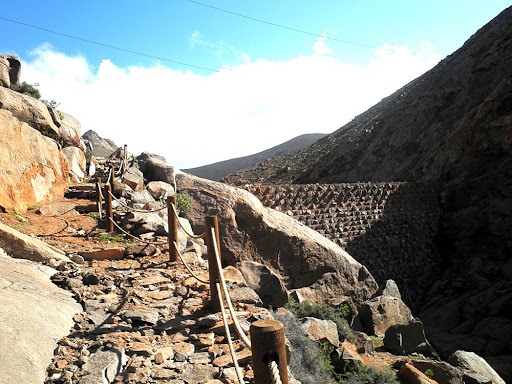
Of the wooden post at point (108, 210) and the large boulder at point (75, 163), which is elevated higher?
the large boulder at point (75, 163)

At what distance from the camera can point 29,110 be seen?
9.62m

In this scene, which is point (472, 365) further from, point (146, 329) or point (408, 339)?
point (146, 329)

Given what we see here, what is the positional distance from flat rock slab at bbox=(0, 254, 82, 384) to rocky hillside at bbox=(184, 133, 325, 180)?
4734 cm

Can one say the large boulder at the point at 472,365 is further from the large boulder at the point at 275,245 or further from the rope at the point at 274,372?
the rope at the point at 274,372

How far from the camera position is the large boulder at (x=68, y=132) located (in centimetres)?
1198

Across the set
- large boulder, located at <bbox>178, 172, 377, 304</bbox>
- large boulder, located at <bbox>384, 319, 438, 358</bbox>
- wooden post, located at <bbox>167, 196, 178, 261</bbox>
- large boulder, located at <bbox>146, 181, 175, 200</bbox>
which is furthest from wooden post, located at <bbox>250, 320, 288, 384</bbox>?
large boulder, located at <bbox>146, 181, 175, 200</bbox>

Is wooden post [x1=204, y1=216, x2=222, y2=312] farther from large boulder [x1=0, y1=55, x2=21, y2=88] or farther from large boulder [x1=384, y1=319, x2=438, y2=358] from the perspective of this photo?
large boulder [x1=0, y1=55, x2=21, y2=88]

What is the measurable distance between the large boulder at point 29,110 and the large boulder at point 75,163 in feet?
3.70

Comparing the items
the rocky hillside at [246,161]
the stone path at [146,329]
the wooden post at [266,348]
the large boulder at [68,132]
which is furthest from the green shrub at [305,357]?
the rocky hillside at [246,161]

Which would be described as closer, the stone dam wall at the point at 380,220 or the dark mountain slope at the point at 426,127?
the stone dam wall at the point at 380,220

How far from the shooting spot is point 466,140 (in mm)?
16984

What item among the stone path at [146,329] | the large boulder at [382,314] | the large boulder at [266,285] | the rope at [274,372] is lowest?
the large boulder at [382,314]

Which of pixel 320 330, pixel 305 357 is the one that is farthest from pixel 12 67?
pixel 305 357

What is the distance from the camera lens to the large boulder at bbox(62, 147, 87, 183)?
11656 mm
